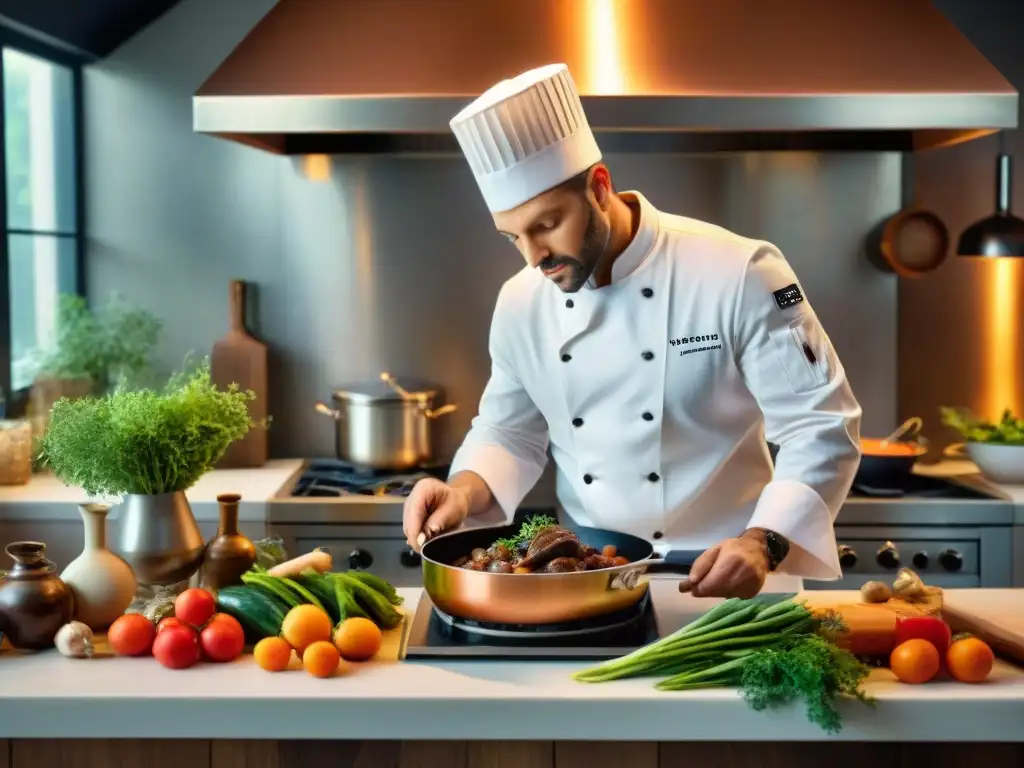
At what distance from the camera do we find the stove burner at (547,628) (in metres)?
1.89

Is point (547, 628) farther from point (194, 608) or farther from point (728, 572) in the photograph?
point (194, 608)

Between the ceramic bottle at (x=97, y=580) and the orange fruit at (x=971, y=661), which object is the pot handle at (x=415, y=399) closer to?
the ceramic bottle at (x=97, y=580)

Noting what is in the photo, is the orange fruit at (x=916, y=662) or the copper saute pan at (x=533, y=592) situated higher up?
the copper saute pan at (x=533, y=592)

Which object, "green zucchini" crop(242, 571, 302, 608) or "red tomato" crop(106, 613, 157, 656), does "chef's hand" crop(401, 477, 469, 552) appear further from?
"red tomato" crop(106, 613, 157, 656)

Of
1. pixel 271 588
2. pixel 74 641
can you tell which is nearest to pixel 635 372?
pixel 271 588

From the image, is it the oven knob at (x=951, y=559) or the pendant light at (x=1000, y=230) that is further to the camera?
the pendant light at (x=1000, y=230)

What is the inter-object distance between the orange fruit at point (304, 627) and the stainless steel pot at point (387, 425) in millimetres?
1900

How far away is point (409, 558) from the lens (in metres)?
3.44

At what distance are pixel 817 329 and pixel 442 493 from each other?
2.49 ft

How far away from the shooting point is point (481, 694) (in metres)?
1.71

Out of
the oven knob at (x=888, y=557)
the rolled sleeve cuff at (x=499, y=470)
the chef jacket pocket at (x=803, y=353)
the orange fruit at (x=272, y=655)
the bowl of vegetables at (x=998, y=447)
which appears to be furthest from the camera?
Answer: the bowl of vegetables at (x=998, y=447)

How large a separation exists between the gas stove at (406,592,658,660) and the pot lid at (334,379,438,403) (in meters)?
1.85

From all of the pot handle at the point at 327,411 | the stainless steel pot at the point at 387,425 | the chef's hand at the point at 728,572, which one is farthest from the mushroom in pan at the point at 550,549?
the pot handle at the point at 327,411

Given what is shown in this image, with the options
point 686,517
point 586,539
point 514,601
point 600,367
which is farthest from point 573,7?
point 514,601
